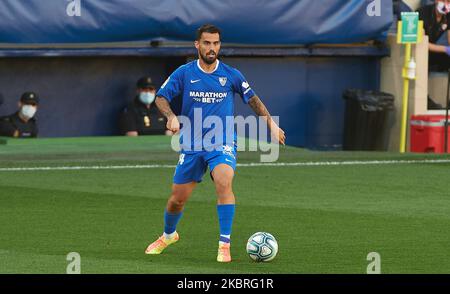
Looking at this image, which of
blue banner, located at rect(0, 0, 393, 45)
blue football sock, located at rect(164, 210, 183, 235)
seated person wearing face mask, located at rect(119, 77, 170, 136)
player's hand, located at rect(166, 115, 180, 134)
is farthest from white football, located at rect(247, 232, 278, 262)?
seated person wearing face mask, located at rect(119, 77, 170, 136)

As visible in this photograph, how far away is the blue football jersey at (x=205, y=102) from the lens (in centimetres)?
1220

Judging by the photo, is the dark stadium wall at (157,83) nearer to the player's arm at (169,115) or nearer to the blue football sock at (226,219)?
the player's arm at (169,115)

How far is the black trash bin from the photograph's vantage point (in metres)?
23.1

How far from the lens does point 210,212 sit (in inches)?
599

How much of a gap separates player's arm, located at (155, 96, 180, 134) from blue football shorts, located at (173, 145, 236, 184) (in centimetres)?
41

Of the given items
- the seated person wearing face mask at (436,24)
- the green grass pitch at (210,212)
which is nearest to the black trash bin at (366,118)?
the seated person wearing face mask at (436,24)

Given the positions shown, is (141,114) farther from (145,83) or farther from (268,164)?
(268,164)

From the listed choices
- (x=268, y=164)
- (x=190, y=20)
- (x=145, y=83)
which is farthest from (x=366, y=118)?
(x=268, y=164)

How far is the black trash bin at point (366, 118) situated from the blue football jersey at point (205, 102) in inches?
430
